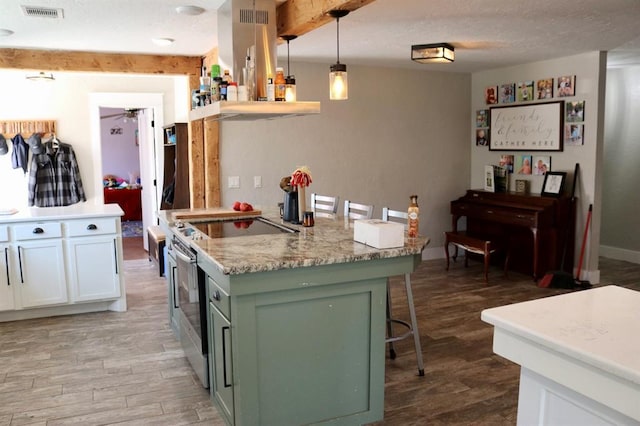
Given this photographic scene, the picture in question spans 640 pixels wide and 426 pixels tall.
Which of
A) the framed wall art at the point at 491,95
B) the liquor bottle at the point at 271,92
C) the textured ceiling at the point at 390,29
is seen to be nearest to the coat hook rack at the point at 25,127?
the textured ceiling at the point at 390,29

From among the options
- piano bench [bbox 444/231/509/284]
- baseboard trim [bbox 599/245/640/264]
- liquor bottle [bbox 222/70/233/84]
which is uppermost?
liquor bottle [bbox 222/70/233/84]

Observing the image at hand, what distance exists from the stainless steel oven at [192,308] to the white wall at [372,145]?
7.34ft

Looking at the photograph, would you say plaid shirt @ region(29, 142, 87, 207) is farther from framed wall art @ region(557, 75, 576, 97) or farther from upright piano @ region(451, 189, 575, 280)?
framed wall art @ region(557, 75, 576, 97)

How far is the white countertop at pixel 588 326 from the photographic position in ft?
4.14

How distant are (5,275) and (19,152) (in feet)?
9.16

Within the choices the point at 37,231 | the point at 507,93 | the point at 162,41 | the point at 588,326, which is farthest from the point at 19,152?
the point at 588,326

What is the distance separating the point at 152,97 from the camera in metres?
7.11

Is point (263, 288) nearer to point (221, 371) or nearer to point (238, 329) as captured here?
point (238, 329)

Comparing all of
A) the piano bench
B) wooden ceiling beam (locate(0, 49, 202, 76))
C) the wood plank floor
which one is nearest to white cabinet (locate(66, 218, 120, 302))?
the wood plank floor

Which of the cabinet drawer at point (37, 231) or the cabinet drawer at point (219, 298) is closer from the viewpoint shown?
the cabinet drawer at point (219, 298)

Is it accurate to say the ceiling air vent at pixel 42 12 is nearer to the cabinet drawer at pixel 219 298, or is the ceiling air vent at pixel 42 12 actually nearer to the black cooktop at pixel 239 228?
the black cooktop at pixel 239 228

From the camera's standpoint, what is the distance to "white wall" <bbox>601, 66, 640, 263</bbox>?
6625mm

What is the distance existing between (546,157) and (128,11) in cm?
444

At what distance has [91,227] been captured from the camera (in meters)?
4.50
